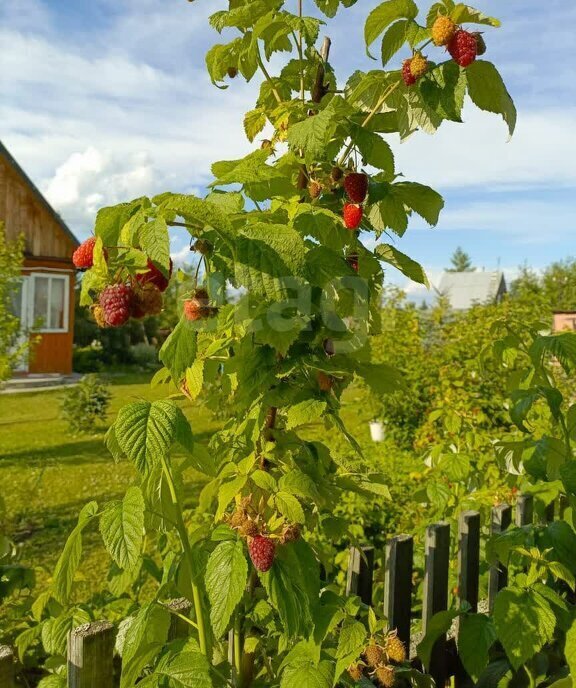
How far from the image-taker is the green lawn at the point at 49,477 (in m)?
4.41

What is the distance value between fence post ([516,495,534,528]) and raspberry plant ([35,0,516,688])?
972 millimetres

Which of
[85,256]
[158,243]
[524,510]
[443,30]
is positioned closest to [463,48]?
[443,30]

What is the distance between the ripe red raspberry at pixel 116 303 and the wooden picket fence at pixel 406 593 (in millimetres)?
634

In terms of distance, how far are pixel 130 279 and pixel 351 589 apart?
1.25 m

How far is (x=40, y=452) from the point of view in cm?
773

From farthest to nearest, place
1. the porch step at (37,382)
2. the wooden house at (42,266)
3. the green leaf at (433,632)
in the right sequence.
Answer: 1. the wooden house at (42,266)
2. the porch step at (37,382)
3. the green leaf at (433,632)

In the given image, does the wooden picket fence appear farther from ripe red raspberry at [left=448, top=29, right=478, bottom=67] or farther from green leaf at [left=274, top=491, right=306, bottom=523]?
ripe red raspberry at [left=448, top=29, right=478, bottom=67]

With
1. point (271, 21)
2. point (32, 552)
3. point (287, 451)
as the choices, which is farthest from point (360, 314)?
point (32, 552)

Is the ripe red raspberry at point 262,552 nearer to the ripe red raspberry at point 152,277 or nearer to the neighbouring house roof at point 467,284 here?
the ripe red raspberry at point 152,277

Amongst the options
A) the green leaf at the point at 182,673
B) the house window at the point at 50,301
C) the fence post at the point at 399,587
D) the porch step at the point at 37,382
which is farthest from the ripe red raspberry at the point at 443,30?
the house window at the point at 50,301

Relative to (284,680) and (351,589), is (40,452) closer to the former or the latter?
(351,589)

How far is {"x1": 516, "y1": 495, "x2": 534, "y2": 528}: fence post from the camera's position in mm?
2354

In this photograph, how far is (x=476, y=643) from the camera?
1624 mm

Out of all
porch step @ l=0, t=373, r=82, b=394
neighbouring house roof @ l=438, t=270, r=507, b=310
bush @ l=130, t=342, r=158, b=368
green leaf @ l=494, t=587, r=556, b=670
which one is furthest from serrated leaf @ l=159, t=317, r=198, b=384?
neighbouring house roof @ l=438, t=270, r=507, b=310
